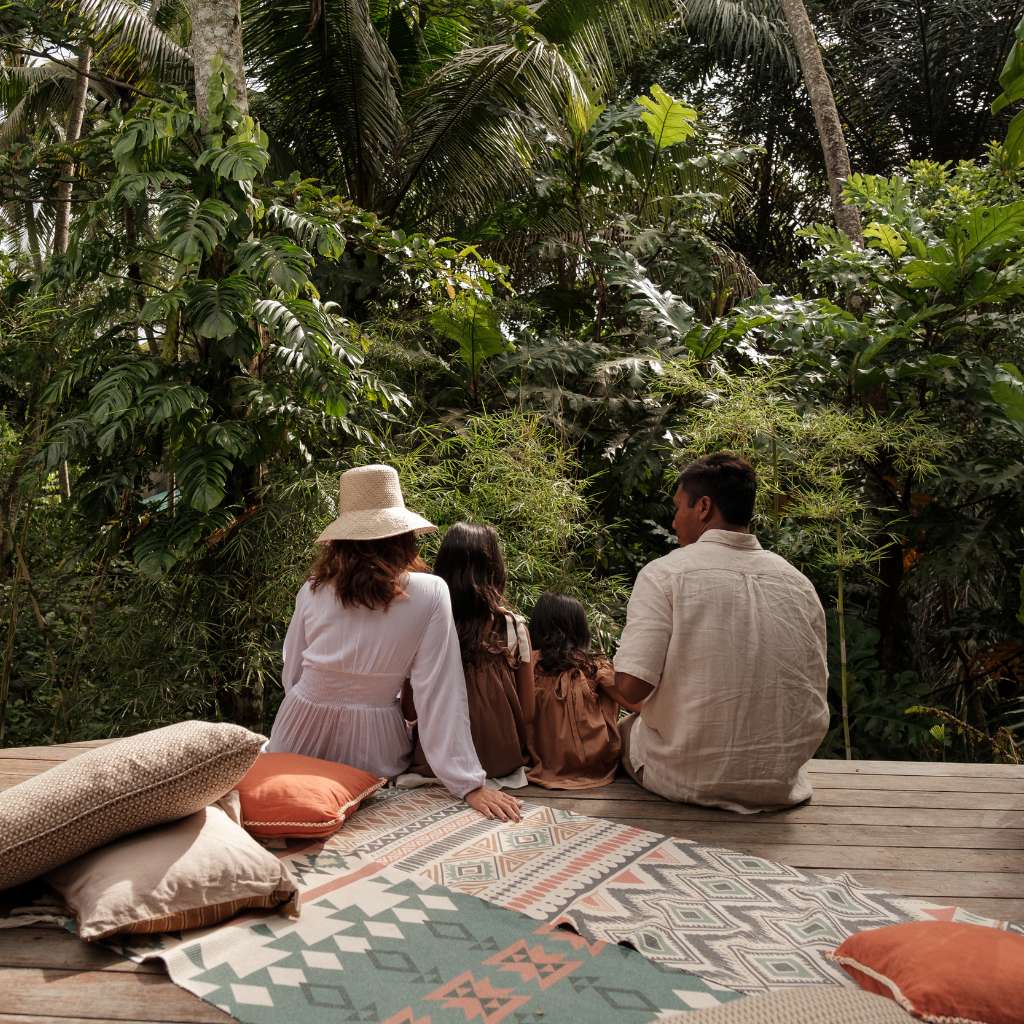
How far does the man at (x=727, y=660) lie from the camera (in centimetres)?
294

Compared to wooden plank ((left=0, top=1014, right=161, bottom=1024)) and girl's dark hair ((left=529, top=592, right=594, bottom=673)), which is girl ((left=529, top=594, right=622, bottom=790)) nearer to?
girl's dark hair ((left=529, top=592, right=594, bottom=673))

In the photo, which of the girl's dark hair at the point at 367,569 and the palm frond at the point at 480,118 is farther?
the palm frond at the point at 480,118

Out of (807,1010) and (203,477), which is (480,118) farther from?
(807,1010)

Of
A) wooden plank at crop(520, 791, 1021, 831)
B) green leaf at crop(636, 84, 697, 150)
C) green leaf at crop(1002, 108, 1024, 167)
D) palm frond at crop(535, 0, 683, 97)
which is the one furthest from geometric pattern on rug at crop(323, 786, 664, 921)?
palm frond at crop(535, 0, 683, 97)

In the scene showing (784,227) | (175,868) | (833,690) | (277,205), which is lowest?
(833,690)

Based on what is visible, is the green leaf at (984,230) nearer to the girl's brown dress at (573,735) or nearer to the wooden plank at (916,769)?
the wooden plank at (916,769)

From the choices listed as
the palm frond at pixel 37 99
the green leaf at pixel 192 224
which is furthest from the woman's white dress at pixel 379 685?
the palm frond at pixel 37 99

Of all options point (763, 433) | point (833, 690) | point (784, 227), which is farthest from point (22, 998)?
point (784, 227)

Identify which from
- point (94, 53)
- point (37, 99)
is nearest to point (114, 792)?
point (94, 53)

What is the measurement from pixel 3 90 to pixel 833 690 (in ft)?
35.2

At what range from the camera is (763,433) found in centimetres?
499

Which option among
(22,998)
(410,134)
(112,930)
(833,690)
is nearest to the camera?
(22,998)

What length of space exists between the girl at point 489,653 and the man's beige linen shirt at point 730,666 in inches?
18.5

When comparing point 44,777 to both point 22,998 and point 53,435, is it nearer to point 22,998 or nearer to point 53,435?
point 22,998
